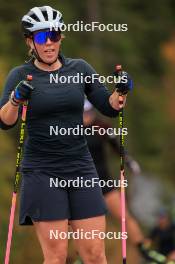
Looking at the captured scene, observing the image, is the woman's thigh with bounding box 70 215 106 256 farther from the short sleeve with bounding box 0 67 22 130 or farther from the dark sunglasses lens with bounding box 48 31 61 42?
the dark sunglasses lens with bounding box 48 31 61 42

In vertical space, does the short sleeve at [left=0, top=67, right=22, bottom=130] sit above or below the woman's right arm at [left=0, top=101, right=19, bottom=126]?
above

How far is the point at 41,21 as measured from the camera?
680 centimetres

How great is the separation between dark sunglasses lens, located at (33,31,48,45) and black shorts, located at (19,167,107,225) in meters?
0.88

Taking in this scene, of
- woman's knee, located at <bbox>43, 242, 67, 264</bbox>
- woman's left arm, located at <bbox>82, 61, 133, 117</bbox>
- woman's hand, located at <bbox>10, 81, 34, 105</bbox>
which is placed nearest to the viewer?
woman's hand, located at <bbox>10, 81, 34, 105</bbox>

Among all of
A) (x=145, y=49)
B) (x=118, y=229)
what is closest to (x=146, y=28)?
(x=145, y=49)

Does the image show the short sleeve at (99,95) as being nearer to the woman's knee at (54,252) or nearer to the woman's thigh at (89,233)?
the woman's thigh at (89,233)

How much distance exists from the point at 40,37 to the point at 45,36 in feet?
0.16

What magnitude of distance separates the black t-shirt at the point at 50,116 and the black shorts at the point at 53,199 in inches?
3.5

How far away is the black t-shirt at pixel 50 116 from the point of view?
6625 mm

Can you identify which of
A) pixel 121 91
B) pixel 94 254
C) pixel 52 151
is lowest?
pixel 94 254

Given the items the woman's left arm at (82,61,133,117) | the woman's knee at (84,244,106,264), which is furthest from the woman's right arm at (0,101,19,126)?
the woman's knee at (84,244,106,264)

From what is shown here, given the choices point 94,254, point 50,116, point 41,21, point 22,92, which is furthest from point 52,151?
point 41,21

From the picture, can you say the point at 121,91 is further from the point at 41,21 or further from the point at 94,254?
the point at 94,254

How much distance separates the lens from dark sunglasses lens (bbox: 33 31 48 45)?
6.71m
